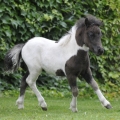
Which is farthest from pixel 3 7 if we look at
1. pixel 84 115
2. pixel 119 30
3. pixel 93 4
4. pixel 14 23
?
pixel 84 115

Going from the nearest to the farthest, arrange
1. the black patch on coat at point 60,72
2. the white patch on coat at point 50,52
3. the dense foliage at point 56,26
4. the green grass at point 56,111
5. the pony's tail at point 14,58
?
the green grass at point 56,111, the white patch on coat at point 50,52, the black patch on coat at point 60,72, the pony's tail at point 14,58, the dense foliage at point 56,26

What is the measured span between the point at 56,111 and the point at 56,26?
14.1ft

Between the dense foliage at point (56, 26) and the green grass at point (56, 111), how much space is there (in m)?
1.27

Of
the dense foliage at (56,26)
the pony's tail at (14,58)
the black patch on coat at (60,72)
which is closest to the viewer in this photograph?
the black patch on coat at (60,72)

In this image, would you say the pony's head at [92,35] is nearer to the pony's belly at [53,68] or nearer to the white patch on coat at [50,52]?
the white patch on coat at [50,52]

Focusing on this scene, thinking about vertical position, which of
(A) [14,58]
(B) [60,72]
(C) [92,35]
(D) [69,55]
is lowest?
(A) [14,58]

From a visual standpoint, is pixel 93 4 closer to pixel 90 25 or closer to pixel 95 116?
pixel 90 25

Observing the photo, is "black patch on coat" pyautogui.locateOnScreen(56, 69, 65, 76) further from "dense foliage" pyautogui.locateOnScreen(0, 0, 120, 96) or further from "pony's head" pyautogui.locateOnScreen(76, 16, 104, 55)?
"dense foliage" pyautogui.locateOnScreen(0, 0, 120, 96)

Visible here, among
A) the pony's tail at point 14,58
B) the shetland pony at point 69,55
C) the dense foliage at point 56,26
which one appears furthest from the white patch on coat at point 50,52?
the dense foliage at point 56,26

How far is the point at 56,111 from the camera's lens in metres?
9.65

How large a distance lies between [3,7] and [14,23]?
481mm

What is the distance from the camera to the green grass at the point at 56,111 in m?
8.35

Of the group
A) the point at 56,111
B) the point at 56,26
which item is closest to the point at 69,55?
the point at 56,111

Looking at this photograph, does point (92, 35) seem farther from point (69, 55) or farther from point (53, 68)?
point (53, 68)
